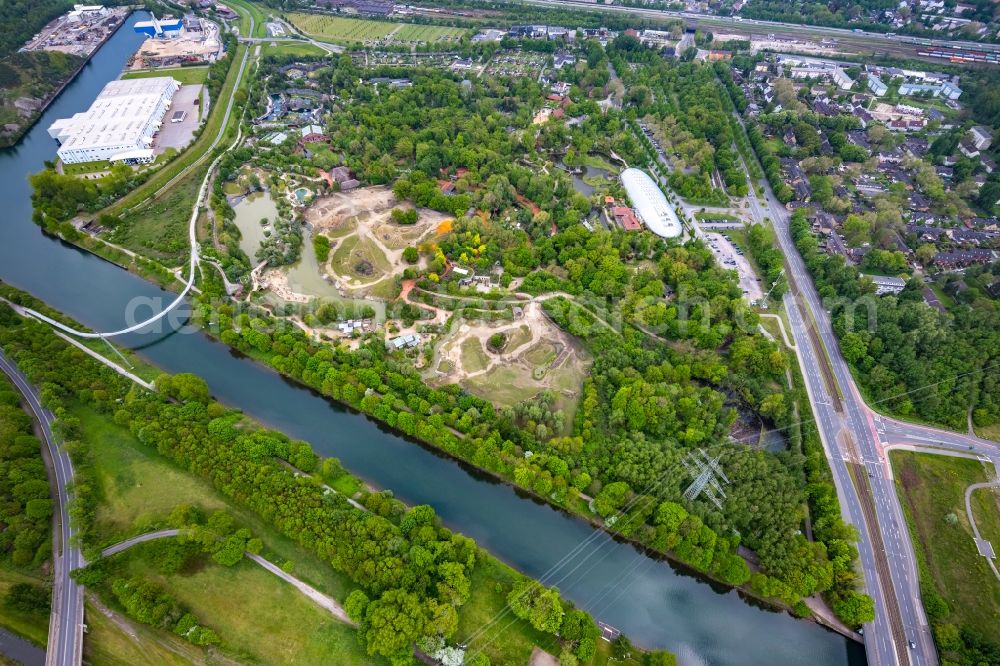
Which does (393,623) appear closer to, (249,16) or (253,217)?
(253,217)

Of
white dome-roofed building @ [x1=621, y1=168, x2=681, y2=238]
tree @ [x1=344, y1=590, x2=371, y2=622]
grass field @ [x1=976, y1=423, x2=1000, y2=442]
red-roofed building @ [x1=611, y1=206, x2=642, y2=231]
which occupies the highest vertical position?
white dome-roofed building @ [x1=621, y1=168, x2=681, y2=238]

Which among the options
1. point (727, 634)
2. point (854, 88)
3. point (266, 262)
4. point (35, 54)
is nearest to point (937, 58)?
point (854, 88)

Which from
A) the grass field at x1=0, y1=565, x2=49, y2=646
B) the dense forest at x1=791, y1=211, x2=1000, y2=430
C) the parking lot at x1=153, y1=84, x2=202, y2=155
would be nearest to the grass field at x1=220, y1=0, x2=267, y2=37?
the parking lot at x1=153, y1=84, x2=202, y2=155

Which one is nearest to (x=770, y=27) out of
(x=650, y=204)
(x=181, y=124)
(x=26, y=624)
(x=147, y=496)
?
(x=650, y=204)

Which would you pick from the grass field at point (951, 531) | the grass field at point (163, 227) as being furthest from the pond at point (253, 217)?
the grass field at point (951, 531)

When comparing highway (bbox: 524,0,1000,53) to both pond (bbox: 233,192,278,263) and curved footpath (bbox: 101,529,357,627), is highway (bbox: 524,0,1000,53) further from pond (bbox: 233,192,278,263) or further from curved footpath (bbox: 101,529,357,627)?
curved footpath (bbox: 101,529,357,627)

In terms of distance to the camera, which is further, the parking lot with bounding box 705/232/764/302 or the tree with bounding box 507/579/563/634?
the parking lot with bounding box 705/232/764/302
